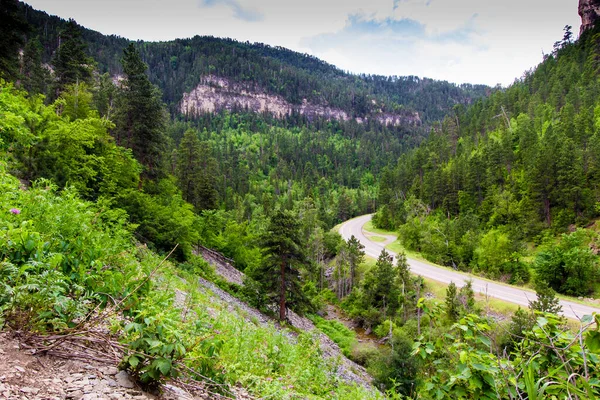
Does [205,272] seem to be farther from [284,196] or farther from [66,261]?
[284,196]

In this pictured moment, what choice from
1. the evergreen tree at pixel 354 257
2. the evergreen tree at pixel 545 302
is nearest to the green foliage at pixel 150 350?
the evergreen tree at pixel 545 302

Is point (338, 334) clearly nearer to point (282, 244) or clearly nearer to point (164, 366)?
point (282, 244)

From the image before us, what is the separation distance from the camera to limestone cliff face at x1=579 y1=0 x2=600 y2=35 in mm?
91975

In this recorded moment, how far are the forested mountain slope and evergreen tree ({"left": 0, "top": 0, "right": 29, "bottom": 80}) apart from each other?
45.0 metres

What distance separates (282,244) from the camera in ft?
74.9

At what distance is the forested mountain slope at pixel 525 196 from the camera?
3297cm

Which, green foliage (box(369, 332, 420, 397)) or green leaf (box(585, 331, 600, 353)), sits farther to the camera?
green foliage (box(369, 332, 420, 397))

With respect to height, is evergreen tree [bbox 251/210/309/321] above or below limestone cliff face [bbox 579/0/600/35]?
below

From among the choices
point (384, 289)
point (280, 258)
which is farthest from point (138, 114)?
point (384, 289)

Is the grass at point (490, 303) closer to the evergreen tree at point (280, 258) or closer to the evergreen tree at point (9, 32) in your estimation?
the evergreen tree at point (280, 258)

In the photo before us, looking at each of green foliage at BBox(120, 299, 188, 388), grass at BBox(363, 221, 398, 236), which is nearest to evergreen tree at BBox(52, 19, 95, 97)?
green foliage at BBox(120, 299, 188, 388)

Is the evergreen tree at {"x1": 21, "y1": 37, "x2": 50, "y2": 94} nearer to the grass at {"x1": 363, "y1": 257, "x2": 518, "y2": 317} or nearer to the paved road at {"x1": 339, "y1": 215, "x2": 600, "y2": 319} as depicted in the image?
the paved road at {"x1": 339, "y1": 215, "x2": 600, "y2": 319}

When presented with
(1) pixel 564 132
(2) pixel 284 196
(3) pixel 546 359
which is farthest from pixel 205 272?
(2) pixel 284 196

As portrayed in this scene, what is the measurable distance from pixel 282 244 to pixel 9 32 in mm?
22688
